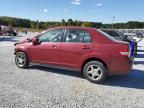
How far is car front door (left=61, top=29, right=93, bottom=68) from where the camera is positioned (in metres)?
6.94

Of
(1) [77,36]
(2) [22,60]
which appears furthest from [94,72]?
(2) [22,60]

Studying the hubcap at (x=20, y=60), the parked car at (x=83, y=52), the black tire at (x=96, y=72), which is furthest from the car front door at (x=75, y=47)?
the hubcap at (x=20, y=60)

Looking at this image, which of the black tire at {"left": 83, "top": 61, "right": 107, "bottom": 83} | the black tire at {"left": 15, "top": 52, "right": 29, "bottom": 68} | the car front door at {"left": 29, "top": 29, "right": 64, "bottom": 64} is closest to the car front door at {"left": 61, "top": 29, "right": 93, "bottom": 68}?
the car front door at {"left": 29, "top": 29, "right": 64, "bottom": 64}

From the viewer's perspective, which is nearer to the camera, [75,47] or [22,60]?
[75,47]

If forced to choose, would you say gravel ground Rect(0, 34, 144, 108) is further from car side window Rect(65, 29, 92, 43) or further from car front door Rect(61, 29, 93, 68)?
car side window Rect(65, 29, 92, 43)

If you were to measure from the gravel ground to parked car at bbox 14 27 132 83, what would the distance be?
1.34 feet

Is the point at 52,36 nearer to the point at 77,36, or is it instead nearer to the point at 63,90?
the point at 77,36

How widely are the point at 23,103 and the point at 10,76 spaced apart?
247 cm

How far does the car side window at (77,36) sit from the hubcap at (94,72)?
80 cm

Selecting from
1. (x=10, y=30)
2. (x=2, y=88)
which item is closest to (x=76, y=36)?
(x=2, y=88)

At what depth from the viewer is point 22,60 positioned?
27.3ft

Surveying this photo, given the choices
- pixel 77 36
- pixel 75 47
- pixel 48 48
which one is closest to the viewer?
pixel 75 47

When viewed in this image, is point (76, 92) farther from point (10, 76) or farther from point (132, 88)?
point (10, 76)

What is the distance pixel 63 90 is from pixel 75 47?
5.39 feet
